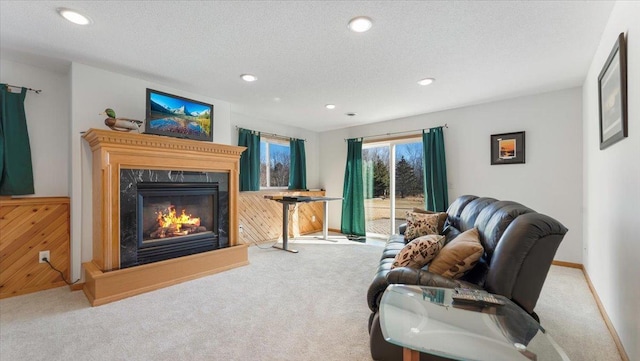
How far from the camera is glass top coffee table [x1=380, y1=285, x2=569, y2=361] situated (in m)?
0.98

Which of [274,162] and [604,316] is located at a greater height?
[274,162]

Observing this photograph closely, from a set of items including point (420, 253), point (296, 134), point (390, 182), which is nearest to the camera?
point (420, 253)

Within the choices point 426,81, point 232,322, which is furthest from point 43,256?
point 426,81

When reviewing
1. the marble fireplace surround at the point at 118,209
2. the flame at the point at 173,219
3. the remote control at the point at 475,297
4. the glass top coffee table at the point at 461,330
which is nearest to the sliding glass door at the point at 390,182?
the marble fireplace surround at the point at 118,209

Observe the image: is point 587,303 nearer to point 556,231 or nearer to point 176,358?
point 556,231

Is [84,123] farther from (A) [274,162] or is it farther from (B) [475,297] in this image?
(B) [475,297]

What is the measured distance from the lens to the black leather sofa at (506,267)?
53.8 inches

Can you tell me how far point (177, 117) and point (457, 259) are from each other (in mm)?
3082

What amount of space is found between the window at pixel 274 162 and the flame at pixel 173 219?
194cm

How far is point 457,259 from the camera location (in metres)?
1.60

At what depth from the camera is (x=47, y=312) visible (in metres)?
2.26

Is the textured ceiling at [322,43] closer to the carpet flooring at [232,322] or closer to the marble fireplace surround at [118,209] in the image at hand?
the marble fireplace surround at [118,209]

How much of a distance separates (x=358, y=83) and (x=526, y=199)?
111 inches

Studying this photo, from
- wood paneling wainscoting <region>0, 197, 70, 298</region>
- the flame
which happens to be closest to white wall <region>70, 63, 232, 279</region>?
wood paneling wainscoting <region>0, 197, 70, 298</region>
